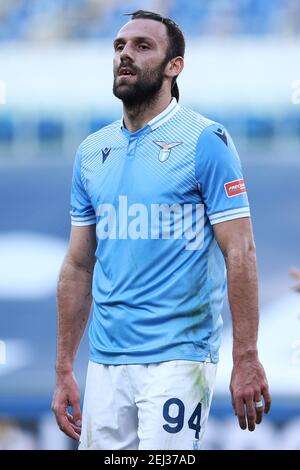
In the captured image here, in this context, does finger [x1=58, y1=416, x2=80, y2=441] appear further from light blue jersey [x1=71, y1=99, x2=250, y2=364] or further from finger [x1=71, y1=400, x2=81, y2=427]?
light blue jersey [x1=71, y1=99, x2=250, y2=364]

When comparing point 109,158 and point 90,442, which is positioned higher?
point 109,158

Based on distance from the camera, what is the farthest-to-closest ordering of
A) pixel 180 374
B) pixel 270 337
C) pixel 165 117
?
pixel 270 337 < pixel 165 117 < pixel 180 374

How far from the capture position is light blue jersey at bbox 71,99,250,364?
337cm

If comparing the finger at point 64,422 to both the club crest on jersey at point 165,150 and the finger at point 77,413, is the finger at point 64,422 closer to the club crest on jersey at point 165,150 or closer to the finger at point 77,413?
the finger at point 77,413

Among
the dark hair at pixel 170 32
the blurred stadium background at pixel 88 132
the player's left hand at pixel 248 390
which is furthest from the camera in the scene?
the blurred stadium background at pixel 88 132

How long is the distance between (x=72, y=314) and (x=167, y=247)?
512 mm

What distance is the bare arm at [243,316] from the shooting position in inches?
129

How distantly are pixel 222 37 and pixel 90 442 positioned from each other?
2.66 meters

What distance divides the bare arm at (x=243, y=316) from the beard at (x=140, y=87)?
1.67 feet

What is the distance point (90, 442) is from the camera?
11.5 ft

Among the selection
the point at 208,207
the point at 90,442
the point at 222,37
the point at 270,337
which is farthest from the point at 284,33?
the point at 90,442

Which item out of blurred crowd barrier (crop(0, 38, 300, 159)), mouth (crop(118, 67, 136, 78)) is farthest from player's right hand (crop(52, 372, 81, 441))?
blurred crowd barrier (crop(0, 38, 300, 159))

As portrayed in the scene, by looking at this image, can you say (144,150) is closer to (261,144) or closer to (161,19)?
(161,19)

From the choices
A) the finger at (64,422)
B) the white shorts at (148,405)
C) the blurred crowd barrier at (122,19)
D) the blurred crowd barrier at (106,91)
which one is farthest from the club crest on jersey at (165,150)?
the blurred crowd barrier at (122,19)
